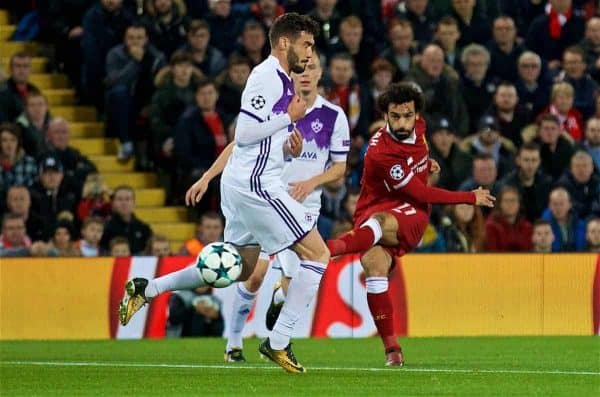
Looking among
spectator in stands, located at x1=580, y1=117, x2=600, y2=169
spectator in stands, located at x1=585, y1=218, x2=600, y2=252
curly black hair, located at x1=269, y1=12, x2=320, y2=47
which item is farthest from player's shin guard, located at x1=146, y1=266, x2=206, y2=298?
spectator in stands, located at x1=580, y1=117, x2=600, y2=169

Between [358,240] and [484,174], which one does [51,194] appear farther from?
[358,240]

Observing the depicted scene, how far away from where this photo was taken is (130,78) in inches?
770

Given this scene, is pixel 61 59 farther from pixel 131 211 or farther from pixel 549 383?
pixel 549 383

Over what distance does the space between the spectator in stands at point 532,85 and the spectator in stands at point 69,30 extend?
511 centimetres

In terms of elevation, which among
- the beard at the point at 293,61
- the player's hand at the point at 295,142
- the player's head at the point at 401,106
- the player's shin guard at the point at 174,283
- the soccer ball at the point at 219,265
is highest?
the beard at the point at 293,61

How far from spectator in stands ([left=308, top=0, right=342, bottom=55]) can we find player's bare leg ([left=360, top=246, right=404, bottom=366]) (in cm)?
772

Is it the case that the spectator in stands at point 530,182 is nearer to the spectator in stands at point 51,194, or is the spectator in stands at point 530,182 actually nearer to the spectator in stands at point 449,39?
the spectator in stands at point 449,39

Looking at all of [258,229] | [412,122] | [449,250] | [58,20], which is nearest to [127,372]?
[258,229]

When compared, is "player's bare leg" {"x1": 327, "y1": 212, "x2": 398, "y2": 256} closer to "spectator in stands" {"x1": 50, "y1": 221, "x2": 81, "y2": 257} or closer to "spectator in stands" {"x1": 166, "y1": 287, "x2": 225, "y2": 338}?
"spectator in stands" {"x1": 166, "y1": 287, "x2": 225, "y2": 338}

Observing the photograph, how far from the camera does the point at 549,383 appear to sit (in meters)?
10.9

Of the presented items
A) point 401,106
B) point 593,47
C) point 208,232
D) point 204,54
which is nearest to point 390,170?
point 401,106

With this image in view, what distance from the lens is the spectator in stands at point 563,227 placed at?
59.2 ft

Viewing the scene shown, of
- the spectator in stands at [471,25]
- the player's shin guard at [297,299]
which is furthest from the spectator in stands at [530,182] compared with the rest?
the player's shin guard at [297,299]

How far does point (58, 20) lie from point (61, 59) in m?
0.52
